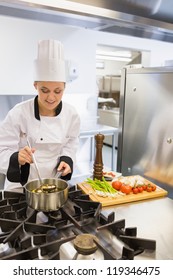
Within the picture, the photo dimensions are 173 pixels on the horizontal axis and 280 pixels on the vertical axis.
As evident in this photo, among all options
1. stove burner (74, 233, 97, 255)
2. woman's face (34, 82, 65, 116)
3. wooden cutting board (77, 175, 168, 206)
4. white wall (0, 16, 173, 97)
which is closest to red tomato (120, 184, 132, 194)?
wooden cutting board (77, 175, 168, 206)

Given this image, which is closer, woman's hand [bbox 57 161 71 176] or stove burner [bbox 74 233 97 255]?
stove burner [bbox 74 233 97 255]

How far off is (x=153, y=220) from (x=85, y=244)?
32 centimetres

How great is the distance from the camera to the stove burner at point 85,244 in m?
0.66

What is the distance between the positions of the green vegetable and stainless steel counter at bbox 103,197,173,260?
10cm

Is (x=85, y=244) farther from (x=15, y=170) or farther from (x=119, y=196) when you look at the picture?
(x=15, y=170)

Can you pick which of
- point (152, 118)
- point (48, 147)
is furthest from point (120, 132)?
point (48, 147)

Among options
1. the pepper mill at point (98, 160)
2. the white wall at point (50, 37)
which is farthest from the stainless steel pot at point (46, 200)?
the white wall at point (50, 37)

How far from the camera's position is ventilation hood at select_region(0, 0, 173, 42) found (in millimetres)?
651

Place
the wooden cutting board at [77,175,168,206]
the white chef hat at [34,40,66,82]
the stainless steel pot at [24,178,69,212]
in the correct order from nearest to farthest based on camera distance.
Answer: the stainless steel pot at [24,178,69,212], the wooden cutting board at [77,175,168,206], the white chef hat at [34,40,66,82]

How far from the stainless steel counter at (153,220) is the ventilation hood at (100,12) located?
0.64 metres

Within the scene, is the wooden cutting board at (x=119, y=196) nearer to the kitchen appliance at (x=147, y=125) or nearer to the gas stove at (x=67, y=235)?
the gas stove at (x=67, y=235)

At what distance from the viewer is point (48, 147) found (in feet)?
4.03

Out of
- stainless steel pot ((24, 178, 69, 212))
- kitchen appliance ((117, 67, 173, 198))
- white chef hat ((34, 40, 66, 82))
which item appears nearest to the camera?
stainless steel pot ((24, 178, 69, 212))

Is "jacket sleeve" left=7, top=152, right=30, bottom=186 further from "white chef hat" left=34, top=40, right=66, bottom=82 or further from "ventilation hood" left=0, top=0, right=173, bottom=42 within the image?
"ventilation hood" left=0, top=0, right=173, bottom=42
